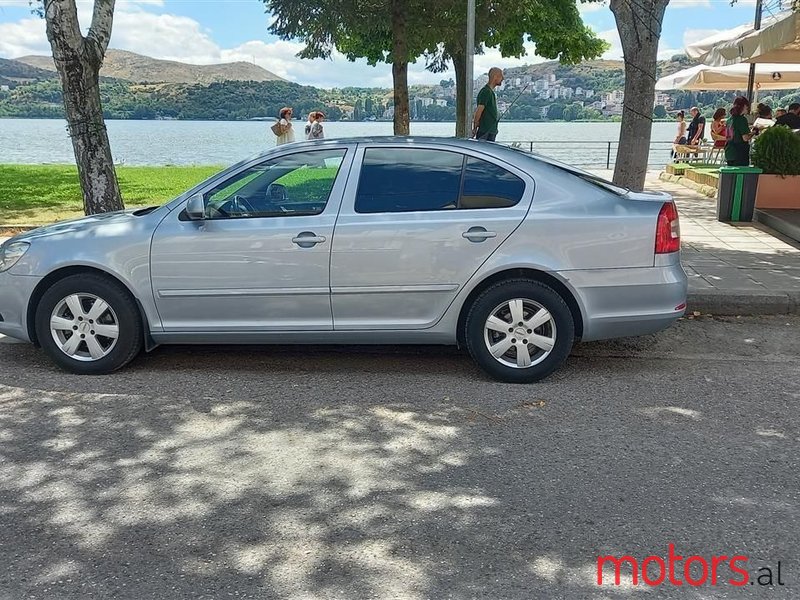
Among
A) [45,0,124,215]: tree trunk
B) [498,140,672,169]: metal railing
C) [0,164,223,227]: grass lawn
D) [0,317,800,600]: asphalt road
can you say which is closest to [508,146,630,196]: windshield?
[0,317,800,600]: asphalt road

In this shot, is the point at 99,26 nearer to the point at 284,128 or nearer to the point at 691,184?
the point at 284,128

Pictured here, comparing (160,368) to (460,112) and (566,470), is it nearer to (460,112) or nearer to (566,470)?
(566,470)

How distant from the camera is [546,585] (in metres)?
2.89

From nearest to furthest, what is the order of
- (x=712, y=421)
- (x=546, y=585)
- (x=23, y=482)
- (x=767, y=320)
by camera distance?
(x=546, y=585)
(x=23, y=482)
(x=712, y=421)
(x=767, y=320)

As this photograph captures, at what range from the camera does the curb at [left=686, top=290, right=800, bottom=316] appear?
7.02 meters

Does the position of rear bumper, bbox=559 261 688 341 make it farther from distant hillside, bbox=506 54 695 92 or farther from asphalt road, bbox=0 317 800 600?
distant hillside, bbox=506 54 695 92

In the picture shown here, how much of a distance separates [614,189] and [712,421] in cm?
175

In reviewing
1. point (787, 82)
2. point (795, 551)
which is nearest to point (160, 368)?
point (795, 551)

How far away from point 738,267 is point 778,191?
4.43m

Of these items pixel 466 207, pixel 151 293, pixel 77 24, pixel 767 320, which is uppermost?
pixel 77 24

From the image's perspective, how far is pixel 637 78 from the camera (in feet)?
27.8

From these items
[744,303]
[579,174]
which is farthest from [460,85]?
[579,174]

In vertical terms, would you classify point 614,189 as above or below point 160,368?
above

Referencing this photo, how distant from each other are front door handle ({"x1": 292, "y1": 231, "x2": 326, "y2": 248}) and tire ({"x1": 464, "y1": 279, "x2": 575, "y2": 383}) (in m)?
1.11
